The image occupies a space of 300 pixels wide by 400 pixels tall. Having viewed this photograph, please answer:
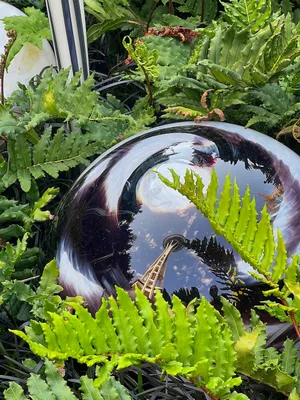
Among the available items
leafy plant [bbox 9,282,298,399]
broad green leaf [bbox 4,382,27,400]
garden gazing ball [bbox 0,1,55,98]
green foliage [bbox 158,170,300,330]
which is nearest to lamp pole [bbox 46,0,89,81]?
garden gazing ball [bbox 0,1,55,98]

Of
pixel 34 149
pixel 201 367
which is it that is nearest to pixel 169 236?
pixel 201 367

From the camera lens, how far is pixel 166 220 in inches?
51.2

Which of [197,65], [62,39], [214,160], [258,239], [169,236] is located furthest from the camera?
Answer: [197,65]

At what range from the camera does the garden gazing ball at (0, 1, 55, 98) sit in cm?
208

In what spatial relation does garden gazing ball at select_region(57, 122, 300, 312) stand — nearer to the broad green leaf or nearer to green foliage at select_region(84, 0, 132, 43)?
the broad green leaf

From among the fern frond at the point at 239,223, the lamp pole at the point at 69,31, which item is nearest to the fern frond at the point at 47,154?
the lamp pole at the point at 69,31

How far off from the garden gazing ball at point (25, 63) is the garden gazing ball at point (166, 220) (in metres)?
0.75

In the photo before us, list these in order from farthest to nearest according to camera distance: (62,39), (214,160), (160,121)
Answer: (160,121) → (62,39) → (214,160)

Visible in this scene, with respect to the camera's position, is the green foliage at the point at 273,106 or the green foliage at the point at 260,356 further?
the green foliage at the point at 273,106

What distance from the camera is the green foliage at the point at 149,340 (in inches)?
40.4

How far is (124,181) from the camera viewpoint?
1.39 m

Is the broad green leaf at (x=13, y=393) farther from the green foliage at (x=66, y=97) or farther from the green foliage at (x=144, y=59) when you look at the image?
the green foliage at (x=144, y=59)

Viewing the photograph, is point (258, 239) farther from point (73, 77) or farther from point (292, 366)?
point (73, 77)

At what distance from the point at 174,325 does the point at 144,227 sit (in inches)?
10.6
